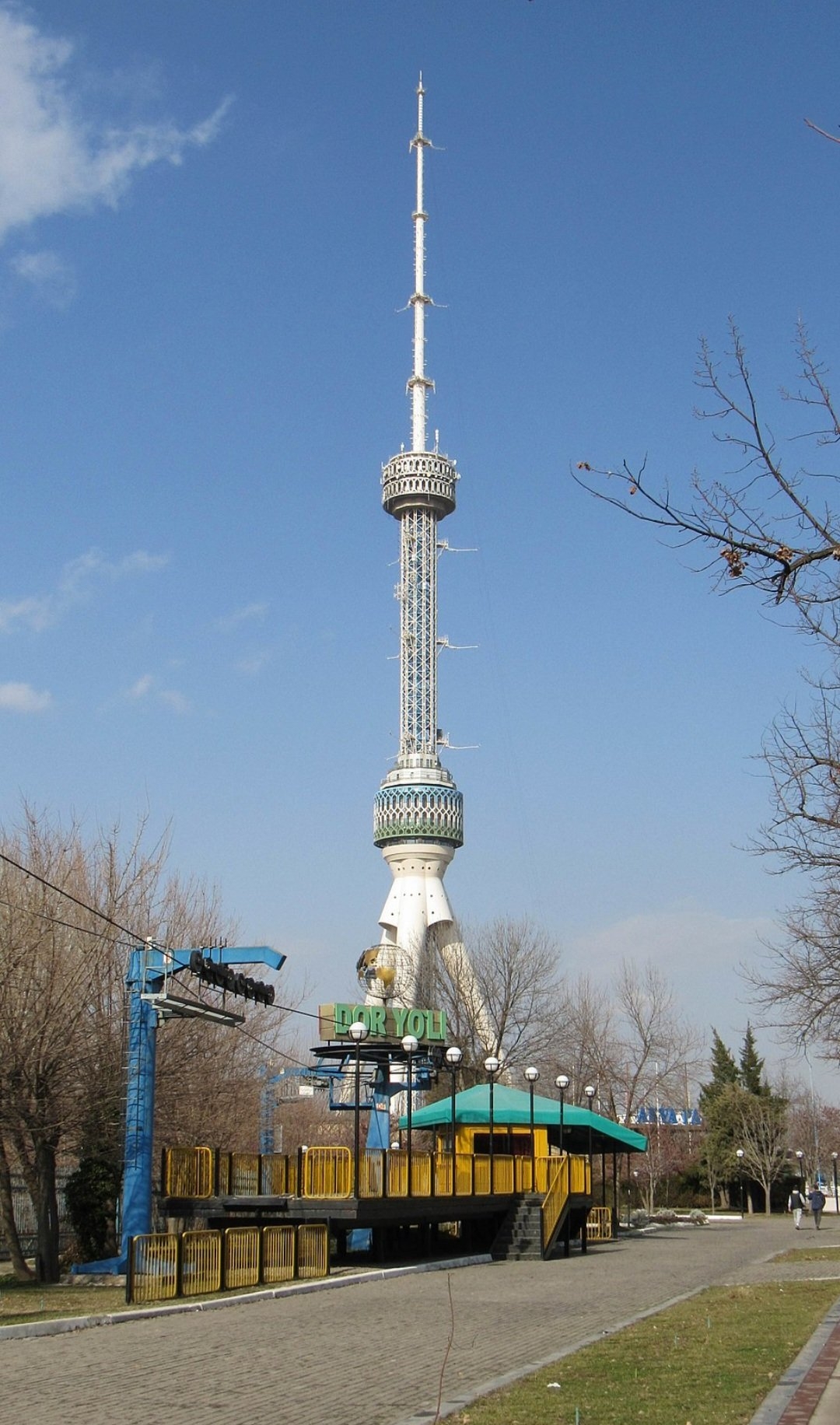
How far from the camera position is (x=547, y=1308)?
17.2m

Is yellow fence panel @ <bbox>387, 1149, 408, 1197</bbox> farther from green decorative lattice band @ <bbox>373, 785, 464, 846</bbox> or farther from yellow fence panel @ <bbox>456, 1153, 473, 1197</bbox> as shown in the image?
green decorative lattice band @ <bbox>373, 785, 464, 846</bbox>

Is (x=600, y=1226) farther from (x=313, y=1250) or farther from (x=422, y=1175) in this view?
(x=313, y=1250)

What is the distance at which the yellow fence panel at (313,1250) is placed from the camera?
21094 millimetres

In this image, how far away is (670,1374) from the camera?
10930 millimetres

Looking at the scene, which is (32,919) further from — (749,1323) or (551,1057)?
(551,1057)

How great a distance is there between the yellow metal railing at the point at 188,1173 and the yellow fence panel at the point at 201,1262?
464 cm

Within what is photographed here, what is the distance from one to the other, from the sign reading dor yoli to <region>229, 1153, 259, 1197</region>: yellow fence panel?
68.8 ft

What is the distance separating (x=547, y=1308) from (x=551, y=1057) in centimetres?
4334

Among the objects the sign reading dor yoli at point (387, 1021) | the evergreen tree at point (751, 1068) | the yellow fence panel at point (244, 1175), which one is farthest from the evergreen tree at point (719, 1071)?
the yellow fence panel at point (244, 1175)

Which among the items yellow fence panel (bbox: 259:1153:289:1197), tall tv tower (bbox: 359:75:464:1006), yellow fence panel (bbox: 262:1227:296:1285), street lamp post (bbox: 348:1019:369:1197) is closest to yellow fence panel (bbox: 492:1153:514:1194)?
yellow fence panel (bbox: 259:1153:289:1197)

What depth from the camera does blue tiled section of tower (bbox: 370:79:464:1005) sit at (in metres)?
98.5

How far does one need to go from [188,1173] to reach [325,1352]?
10.8 m

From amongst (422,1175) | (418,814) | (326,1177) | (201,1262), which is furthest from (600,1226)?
(418,814)

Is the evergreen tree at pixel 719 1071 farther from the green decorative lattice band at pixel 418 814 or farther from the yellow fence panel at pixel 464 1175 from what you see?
the yellow fence panel at pixel 464 1175
